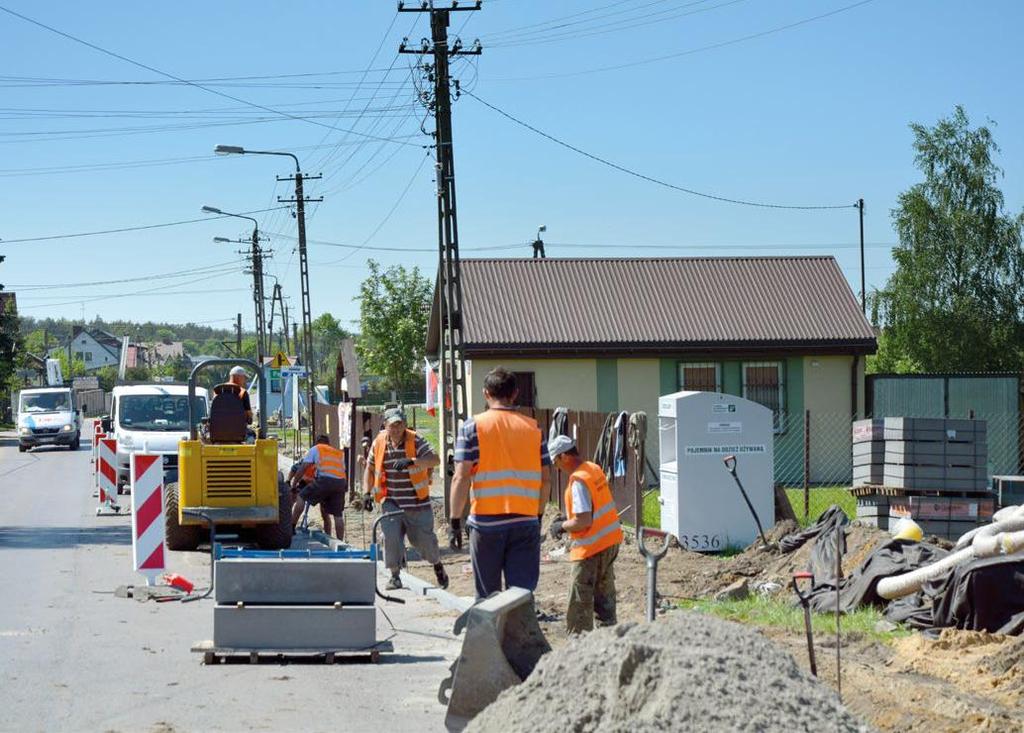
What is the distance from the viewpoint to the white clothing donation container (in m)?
16.1

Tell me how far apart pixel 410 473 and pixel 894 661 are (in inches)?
216

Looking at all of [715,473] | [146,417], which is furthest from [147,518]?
[146,417]

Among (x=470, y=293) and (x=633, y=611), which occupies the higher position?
(x=470, y=293)

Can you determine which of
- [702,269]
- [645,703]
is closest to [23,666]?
[645,703]

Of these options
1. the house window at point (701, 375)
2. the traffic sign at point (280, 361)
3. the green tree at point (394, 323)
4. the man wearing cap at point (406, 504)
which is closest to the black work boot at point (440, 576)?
the man wearing cap at point (406, 504)

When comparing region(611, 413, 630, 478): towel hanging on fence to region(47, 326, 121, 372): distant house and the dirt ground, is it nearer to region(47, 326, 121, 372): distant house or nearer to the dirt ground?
the dirt ground

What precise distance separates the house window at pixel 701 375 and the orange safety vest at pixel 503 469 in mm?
21508

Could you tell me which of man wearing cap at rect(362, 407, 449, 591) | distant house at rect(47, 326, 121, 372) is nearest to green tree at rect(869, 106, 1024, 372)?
man wearing cap at rect(362, 407, 449, 591)

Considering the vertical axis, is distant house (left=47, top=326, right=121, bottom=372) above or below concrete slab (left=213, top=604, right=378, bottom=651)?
above

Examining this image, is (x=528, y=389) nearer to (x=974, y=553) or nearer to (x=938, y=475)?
(x=938, y=475)

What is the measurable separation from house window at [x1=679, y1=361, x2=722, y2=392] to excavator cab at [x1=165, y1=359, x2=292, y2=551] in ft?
48.7

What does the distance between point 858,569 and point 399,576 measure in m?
4.45

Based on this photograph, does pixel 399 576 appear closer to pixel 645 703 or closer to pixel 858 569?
pixel 858 569

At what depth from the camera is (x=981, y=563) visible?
9.12 meters
